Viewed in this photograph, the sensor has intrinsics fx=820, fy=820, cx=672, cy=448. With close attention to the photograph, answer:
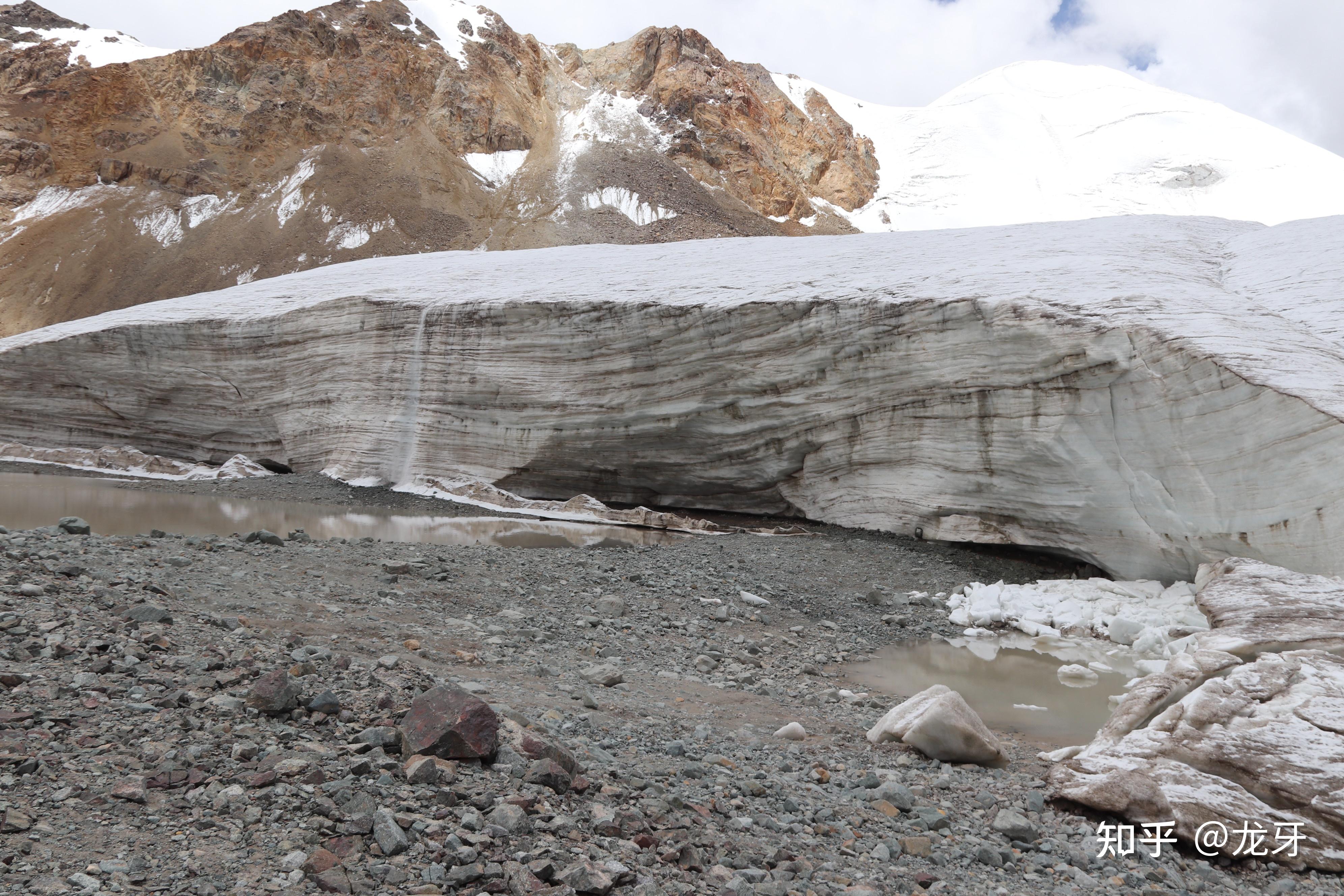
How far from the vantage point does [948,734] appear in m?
3.84

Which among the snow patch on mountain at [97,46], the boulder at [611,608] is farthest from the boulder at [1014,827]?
the snow patch on mountain at [97,46]

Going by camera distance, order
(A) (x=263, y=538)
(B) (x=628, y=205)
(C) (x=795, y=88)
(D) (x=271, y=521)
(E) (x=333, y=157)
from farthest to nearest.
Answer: (C) (x=795, y=88), (B) (x=628, y=205), (E) (x=333, y=157), (D) (x=271, y=521), (A) (x=263, y=538)

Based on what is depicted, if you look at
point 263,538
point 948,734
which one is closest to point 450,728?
point 948,734

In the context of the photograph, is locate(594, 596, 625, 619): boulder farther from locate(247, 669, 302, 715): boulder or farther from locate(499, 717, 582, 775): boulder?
locate(247, 669, 302, 715): boulder

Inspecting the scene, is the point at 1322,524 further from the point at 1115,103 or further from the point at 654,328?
the point at 1115,103

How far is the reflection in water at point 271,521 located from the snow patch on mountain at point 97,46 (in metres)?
52.4

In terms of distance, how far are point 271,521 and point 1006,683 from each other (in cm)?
893

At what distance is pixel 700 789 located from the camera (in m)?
3.00

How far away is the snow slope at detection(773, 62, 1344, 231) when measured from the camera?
72.9m

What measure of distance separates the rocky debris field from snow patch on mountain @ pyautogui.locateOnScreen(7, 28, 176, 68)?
61.4 meters

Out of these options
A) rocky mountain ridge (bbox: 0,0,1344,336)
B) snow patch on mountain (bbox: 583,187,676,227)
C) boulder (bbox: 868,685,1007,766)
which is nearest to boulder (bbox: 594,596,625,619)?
boulder (bbox: 868,685,1007,766)

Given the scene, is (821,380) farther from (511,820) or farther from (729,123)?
(729,123)

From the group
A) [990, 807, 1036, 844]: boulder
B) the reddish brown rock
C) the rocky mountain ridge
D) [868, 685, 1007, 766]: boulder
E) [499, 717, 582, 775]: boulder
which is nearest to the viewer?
the reddish brown rock

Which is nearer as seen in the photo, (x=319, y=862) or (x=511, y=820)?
(x=319, y=862)
